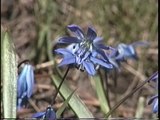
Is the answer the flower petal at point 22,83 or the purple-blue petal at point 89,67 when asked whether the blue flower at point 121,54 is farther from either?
the purple-blue petal at point 89,67

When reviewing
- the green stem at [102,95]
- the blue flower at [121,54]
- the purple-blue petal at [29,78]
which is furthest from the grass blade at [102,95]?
the purple-blue petal at [29,78]

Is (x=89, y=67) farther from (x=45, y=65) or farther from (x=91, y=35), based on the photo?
(x=45, y=65)

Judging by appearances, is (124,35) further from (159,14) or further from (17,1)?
(17,1)

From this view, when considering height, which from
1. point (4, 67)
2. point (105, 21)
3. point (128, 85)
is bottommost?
point (128, 85)

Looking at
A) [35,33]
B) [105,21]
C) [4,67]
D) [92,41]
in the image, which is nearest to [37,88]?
[35,33]

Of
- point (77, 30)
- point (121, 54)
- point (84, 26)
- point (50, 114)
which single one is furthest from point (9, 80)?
point (84, 26)

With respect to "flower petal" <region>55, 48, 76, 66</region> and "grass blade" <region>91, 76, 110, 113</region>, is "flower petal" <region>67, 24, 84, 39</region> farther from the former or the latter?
"grass blade" <region>91, 76, 110, 113</region>
